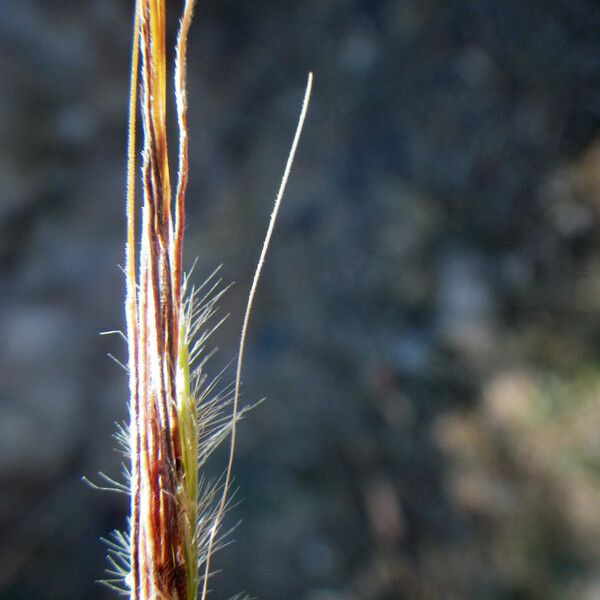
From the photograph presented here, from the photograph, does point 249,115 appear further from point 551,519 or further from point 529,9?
point 551,519

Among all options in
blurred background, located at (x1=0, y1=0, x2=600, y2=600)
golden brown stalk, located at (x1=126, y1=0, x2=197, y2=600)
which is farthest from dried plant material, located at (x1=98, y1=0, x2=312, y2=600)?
blurred background, located at (x1=0, y1=0, x2=600, y2=600)

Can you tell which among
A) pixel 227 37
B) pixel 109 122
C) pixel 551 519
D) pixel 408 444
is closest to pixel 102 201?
pixel 109 122

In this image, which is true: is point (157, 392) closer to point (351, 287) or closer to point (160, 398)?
point (160, 398)

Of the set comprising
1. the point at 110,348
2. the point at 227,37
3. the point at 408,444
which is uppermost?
the point at 227,37

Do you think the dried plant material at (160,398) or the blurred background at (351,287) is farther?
the blurred background at (351,287)

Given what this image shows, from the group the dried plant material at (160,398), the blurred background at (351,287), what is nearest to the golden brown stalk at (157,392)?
the dried plant material at (160,398)

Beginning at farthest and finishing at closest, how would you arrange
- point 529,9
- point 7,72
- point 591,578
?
point 7,72
point 529,9
point 591,578

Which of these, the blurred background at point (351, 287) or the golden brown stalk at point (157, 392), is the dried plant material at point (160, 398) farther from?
the blurred background at point (351, 287)

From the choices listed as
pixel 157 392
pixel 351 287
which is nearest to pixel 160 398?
pixel 157 392
